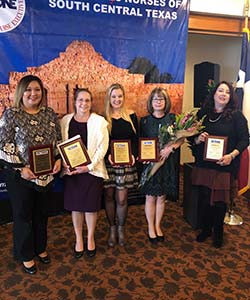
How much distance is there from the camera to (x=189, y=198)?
10.5 feet

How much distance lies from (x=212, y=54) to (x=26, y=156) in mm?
3829

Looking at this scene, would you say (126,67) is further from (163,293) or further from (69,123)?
(163,293)

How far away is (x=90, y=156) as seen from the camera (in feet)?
7.77

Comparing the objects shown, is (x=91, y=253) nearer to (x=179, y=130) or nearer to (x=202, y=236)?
(x=202, y=236)

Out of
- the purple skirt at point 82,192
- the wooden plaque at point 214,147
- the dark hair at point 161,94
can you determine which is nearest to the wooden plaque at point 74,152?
the purple skirt at point 82,192

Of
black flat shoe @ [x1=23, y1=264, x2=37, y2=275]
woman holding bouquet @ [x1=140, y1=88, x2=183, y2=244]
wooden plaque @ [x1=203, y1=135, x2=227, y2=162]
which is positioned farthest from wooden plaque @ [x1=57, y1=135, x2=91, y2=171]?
wooden plaque @ [x1=203, y1=135, x2=227, y2=162]

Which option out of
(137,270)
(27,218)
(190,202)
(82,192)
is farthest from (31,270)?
(190,202)

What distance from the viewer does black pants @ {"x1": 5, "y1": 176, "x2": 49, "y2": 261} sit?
2211 mm

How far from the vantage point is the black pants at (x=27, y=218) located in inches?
87.0

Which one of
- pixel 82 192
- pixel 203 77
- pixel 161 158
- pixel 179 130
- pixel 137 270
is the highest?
pixel 203 77

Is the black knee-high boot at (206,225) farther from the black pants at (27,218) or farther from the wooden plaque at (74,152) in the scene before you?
the black pants at (27,218)

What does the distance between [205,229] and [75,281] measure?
1307mm

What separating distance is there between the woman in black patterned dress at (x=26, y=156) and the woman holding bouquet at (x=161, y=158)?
2.68ft

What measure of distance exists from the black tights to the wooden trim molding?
213 centimetres
